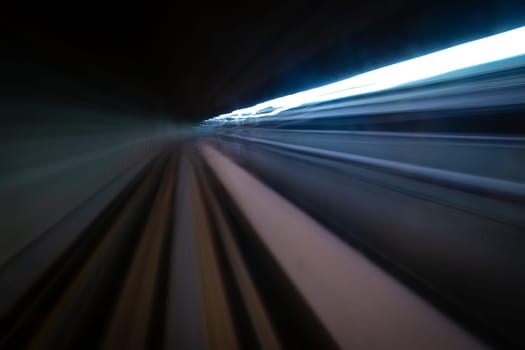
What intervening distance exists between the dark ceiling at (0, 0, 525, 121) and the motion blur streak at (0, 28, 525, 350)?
204 millimetres

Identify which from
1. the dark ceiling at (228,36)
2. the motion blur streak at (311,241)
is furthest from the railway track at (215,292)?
the dark ceiling at (228,36)

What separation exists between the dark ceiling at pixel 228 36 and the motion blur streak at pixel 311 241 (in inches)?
8.0

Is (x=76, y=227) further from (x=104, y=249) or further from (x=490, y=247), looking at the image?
(x=490, y=247)

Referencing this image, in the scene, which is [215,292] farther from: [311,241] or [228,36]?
[228,36]

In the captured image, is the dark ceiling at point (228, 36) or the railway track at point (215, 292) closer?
the railway track at point (215, 292)

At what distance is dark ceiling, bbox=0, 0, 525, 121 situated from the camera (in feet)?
3.42

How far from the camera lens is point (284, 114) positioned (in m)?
3.70

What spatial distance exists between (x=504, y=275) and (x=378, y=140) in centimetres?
147

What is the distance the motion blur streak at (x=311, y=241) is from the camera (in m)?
0.80

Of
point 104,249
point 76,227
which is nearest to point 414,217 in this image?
point 104,249

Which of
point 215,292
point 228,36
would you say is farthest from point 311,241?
point 228,36

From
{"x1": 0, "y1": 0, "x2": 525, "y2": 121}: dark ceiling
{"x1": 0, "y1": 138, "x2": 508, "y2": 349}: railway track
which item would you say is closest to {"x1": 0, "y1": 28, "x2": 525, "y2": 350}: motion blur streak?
{"x1": 0, "y1": 138, "x2": 508, "y2": 349}: railway track

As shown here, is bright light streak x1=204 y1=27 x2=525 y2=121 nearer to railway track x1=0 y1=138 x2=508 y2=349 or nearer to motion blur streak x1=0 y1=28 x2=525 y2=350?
motion blur streak x1=0 y1=28 x2=525 y2=350

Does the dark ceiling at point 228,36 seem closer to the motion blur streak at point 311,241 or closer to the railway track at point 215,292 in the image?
the motion blur streak at point 311,241
